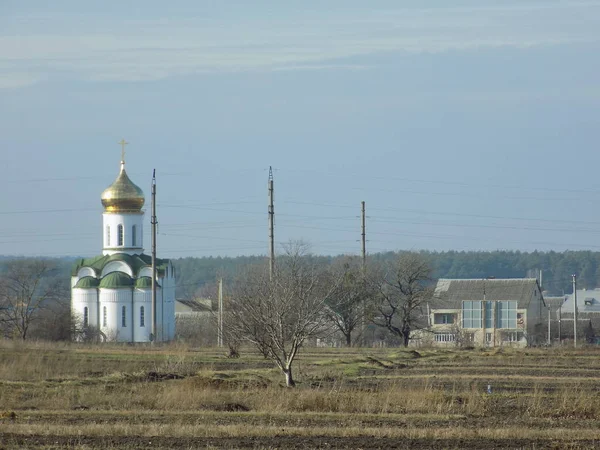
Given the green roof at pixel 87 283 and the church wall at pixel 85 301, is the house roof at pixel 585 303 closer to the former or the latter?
the green roof at pixel 87 283

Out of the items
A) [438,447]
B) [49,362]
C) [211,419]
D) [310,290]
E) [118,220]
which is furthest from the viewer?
[118,220]

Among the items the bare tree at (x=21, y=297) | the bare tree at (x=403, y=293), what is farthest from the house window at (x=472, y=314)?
the bare tree at (x=21, y=297)

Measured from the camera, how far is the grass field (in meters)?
18.7

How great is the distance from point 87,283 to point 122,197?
691cm

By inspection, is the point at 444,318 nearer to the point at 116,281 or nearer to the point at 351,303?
the point at 116,281

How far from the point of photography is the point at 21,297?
3561 inches

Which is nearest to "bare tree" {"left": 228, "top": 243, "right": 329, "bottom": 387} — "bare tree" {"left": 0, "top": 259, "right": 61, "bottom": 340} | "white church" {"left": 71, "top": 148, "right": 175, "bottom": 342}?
"bare tree" {"left": 0, "top": 259, "right": 61, "bottom": 340}

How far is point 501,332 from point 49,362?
2701 inches

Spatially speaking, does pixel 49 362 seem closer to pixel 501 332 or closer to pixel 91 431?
pixel 91 431

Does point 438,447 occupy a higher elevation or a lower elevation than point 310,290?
lower

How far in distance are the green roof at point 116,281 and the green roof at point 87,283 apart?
1.93ft

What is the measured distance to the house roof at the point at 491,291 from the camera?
10575 cm

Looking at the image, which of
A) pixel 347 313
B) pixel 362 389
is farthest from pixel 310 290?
pixel 347 313

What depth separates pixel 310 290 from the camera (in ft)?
102
